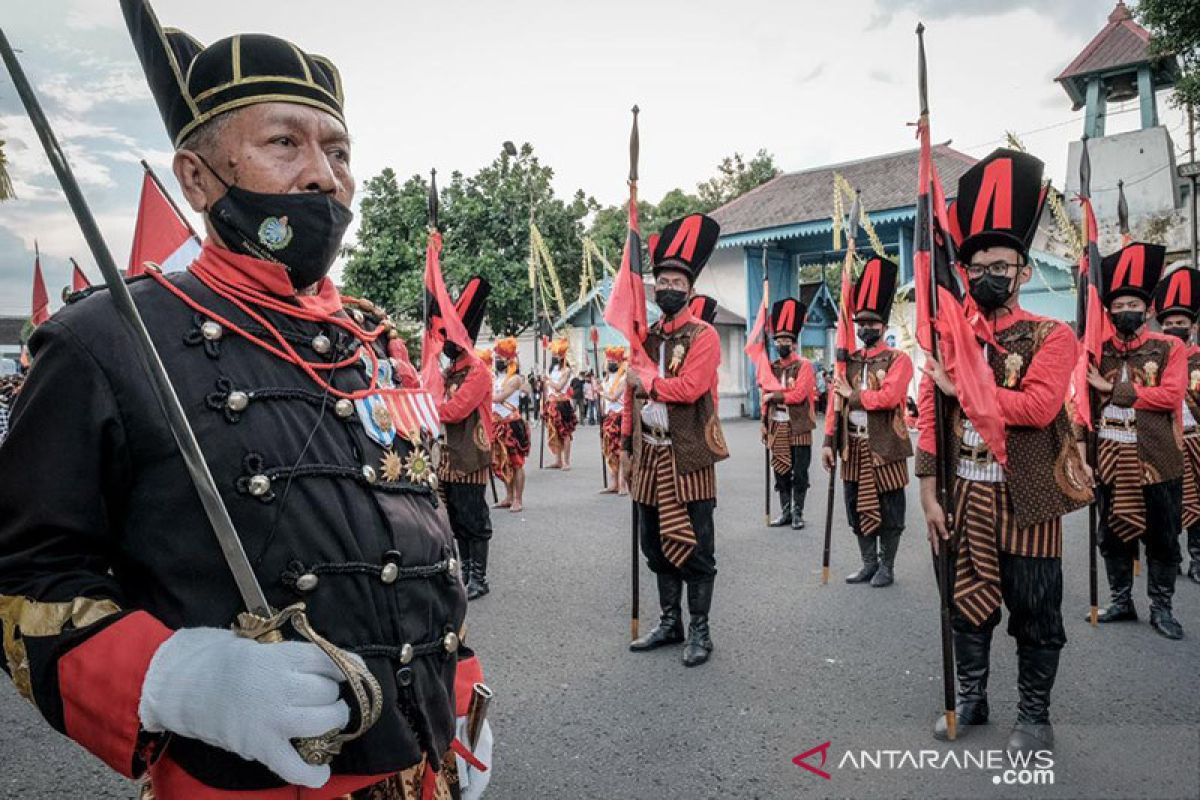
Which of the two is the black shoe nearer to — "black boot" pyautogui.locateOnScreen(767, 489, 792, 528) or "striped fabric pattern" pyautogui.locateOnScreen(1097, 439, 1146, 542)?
"striped fabric pattern" pyautogui.locateOnScreen(1097, 439, 1146, 542)

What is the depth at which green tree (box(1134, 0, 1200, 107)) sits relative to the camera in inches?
483

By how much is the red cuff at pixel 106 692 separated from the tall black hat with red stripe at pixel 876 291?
663 cm

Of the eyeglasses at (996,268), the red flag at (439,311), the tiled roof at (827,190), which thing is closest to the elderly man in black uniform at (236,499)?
the eyeglasses at (996,268)

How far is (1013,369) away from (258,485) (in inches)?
140

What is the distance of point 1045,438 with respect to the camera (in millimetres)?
3658

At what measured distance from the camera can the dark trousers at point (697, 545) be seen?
4.88 meters

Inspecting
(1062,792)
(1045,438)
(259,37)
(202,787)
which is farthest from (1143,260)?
(202,787)

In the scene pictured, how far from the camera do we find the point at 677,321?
5.12 m

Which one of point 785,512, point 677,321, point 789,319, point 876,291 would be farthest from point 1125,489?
point 789,319

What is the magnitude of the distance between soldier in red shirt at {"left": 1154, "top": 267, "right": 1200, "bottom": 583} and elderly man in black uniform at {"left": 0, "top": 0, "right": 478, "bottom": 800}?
6928 millimetres

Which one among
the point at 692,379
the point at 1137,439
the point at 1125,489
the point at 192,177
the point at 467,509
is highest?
the point at 192,177

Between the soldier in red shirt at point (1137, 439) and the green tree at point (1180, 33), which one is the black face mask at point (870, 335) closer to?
the soldier in red shirt at point (1137, 439)

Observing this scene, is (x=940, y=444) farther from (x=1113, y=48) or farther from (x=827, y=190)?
(x=827, y=190)

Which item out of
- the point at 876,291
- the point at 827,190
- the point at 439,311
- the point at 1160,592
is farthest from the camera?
the point at 827,190
